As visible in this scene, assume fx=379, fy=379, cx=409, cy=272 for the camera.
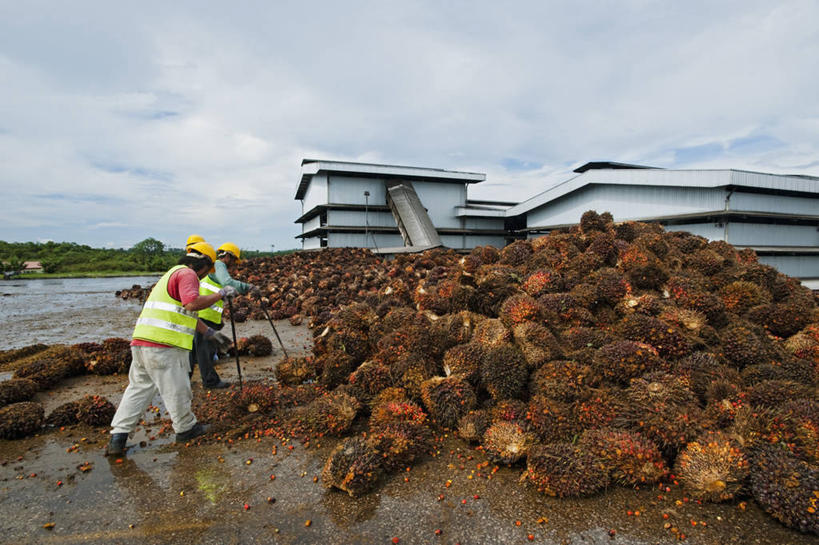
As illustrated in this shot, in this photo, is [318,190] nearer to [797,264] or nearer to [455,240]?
[455,240]

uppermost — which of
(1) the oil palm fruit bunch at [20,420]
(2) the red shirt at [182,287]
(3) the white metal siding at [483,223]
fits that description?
(3) the white metal siding at [483,223]

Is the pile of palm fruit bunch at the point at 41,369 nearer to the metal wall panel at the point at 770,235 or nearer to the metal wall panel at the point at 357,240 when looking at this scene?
the metal wall panel at the point at 770,235

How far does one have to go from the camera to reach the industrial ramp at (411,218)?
31125 millimetres

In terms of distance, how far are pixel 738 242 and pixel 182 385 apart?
86.0ft

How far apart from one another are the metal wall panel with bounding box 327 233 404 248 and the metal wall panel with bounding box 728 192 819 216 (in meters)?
26.0

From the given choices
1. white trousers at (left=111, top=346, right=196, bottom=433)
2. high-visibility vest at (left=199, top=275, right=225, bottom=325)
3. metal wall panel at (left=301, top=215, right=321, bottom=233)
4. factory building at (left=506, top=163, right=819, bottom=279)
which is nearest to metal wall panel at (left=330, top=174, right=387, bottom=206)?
metal wall panel at (left=301, top=215, right=321, bottom=233)

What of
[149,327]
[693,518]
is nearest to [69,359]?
[149,327]

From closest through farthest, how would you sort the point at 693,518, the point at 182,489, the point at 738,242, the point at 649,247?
the point at 693,518
the point at 182,489
the point at 649,247
the point at 738,242

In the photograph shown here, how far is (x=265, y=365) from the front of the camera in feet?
31.0

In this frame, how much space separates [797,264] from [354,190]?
3213 centimetres

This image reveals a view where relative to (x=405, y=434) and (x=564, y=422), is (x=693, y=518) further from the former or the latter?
(x=405, y=434)

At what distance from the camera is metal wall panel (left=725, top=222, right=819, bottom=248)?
66.8ft

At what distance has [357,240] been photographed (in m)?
36.7

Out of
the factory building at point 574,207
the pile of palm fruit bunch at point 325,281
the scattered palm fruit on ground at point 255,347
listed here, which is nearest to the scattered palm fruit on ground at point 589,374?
the scattered palm fruit on ground at point 255,347
